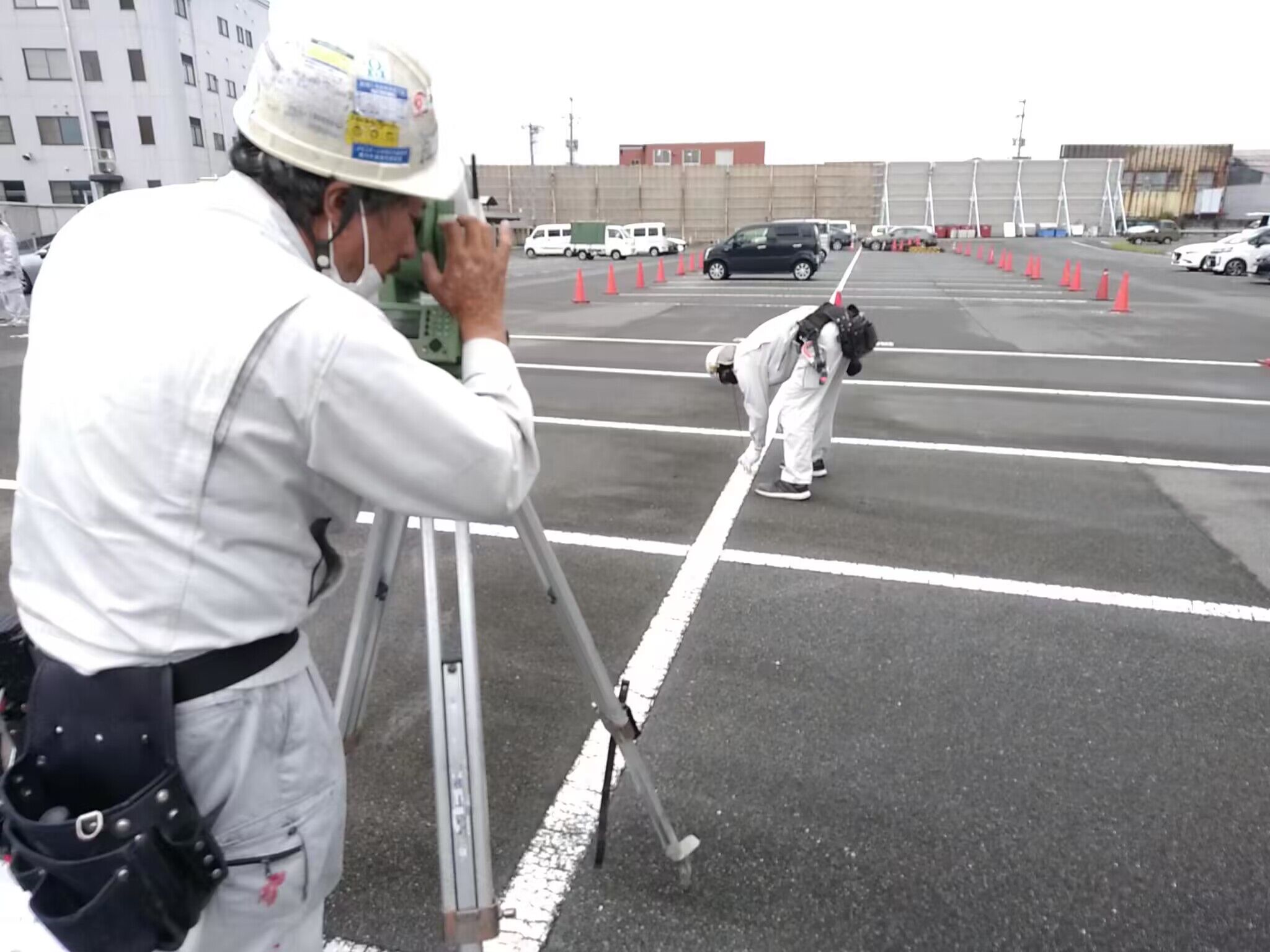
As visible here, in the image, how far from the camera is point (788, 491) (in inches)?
213

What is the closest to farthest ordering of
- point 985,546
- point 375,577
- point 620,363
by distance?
point 375,577
point 985,546
point 620,363

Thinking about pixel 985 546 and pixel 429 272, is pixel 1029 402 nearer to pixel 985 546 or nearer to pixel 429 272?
pixel 985 546

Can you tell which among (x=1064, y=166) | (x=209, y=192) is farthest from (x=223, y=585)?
(x=1064, y=166)

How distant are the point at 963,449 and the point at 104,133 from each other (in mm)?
42519

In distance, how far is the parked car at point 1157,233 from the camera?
48.5 m

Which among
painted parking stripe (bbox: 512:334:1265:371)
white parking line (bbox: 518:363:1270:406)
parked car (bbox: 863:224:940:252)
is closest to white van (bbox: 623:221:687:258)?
parked car (bbox: 863:224:940:252)

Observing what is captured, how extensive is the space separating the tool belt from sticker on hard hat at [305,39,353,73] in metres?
0.84

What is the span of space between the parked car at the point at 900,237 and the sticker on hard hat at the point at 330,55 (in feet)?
153

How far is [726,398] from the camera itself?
8.27 meters

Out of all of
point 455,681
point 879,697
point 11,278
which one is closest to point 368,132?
point 455,681

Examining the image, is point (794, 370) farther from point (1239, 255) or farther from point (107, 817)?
point (1239, 255)

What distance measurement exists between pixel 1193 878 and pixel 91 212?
303 centimetres

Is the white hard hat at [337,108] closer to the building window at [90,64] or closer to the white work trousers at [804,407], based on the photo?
the white work trousers at [804,407]

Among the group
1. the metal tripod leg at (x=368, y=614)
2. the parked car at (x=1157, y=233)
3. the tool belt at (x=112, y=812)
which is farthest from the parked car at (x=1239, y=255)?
the tool belt at (x=112, y=812)
